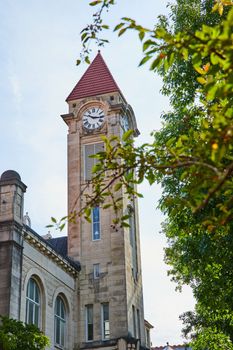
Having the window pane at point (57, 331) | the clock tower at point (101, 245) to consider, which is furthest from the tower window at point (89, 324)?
the window pane at point (57, 331)

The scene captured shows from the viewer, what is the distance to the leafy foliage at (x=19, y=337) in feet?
59.6

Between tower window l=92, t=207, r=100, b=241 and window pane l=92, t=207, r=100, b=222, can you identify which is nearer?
tower window l=92, t=207, r=100, b=241

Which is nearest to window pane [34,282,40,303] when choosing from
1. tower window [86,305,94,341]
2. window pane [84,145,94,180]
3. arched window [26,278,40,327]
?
arched window [26,278,40,327]

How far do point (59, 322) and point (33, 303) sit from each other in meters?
3.46

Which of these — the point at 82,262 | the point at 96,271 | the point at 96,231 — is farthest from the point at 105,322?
the point at 96,231

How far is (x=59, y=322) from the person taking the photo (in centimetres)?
2877

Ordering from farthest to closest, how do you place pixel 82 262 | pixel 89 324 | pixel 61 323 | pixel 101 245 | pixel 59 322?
1. pixel 101 245
2. pixel 82 262
3. pixel 89 324
4. pixel 61 323
5. pixel 59 322

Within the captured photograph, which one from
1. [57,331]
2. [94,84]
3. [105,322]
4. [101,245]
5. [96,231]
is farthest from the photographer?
[94,84]

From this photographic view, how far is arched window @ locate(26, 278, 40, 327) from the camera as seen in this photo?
25.2m

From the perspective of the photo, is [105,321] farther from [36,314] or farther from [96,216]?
[96,216]

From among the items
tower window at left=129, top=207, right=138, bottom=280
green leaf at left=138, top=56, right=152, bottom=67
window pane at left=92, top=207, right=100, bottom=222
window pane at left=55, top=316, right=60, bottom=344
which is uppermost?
window pane at left=92, top=207, right=100, bottom=222

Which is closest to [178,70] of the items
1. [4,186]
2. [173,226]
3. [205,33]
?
[173,226]

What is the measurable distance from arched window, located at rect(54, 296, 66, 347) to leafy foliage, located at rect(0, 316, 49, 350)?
8.84 m

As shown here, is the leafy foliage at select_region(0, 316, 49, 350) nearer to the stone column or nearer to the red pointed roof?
the stone column
